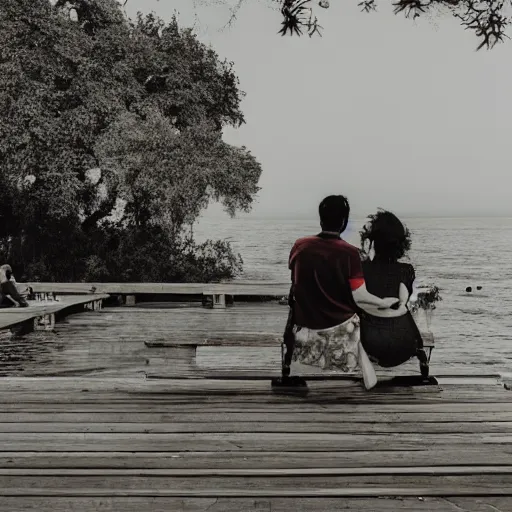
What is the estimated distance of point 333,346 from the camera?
2.39 metres

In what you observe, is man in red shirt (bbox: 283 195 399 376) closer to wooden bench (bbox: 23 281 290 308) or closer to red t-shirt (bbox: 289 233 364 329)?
red t-shirt (bbox: 289 233 364 329)

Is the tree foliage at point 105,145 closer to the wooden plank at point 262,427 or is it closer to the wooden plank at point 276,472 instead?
the wooden plank at point 262,427

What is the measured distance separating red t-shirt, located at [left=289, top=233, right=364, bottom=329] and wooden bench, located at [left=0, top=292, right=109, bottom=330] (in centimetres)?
282

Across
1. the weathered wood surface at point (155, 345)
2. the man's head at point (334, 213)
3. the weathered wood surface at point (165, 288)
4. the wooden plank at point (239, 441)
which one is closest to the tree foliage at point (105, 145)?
the weathered wood surface at point (165, 288)

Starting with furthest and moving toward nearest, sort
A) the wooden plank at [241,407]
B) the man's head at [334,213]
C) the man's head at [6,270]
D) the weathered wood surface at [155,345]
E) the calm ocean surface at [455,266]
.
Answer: the man's head at [6,270] < the calm ocean surface at [455,266] < the weathered wood surface at [155,345] < the man's head at [334,213] < the wooden plank at [241,407]

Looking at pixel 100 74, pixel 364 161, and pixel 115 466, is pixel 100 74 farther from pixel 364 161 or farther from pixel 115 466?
pixel 115 466

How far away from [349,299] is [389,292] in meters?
0.15

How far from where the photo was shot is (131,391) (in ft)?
8.14

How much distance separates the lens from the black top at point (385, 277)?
2.44m

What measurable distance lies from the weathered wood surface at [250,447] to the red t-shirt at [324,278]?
255 mm

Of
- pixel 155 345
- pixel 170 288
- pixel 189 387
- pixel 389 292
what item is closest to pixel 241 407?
pixel 189 387

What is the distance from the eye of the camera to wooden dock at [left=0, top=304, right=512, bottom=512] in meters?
1.52

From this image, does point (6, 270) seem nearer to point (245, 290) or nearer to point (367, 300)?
point (245, 290)

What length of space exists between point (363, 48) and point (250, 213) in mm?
1312
